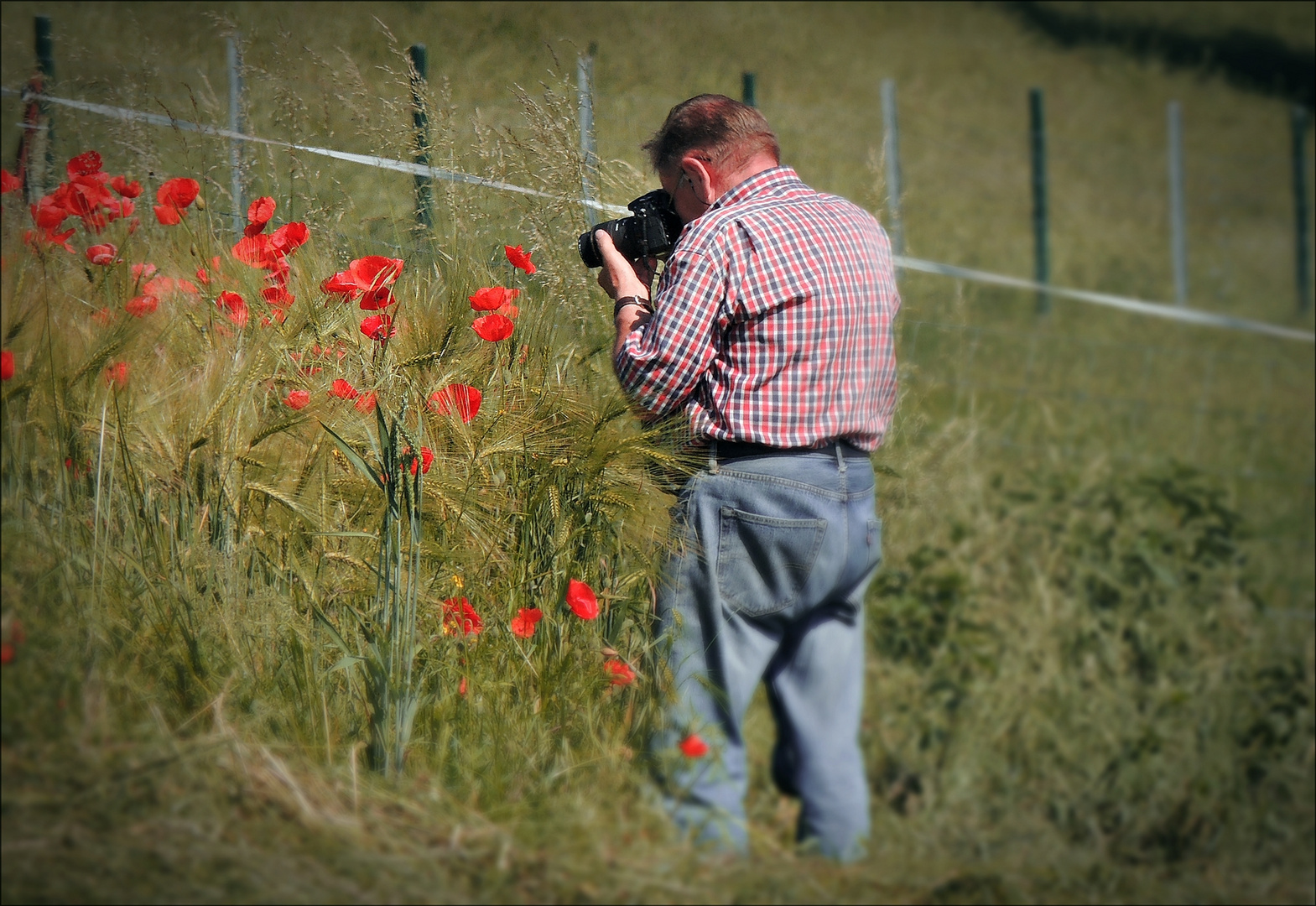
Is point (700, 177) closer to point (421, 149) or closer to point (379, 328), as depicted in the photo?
point (421, 149)

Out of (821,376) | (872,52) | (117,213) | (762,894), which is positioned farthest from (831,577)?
(872,52)

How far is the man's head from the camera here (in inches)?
65.6

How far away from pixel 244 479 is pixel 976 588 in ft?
7.36

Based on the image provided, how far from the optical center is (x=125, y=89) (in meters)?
1.60

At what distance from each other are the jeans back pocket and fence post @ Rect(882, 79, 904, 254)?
982 mm

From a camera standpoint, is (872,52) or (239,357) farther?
(872,52)

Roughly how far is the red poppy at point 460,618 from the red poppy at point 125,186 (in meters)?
0.77

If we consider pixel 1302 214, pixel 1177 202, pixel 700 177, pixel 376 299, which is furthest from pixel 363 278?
pixel 1302 214

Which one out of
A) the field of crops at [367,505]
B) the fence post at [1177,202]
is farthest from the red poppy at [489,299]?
the fence post at [1177,202]

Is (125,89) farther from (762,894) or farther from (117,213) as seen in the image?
(762,894)

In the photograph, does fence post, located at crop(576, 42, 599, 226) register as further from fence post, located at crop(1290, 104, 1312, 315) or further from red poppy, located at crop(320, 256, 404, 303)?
fence post, located at crop(1290, 104, 1312, 315)

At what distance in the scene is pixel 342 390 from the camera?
1.50 meters

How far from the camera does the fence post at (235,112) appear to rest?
164cm

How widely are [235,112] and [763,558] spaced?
1043mm
